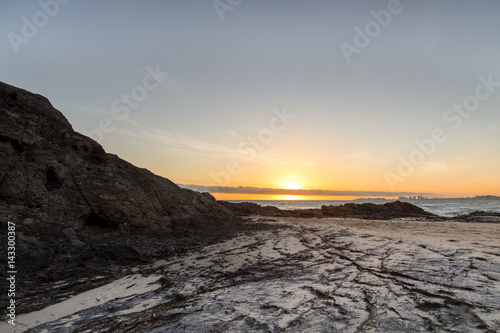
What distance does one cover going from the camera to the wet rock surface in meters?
3.13

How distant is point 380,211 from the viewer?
22.8 metres

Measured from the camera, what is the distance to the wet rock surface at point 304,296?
3.13 metres

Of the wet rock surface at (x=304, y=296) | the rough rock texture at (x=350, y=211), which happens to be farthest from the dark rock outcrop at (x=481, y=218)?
the wet rock surface at (x=304, y=296)

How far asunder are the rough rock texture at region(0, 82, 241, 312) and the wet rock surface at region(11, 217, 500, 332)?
165 cm

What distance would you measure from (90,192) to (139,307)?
5617 millimetres

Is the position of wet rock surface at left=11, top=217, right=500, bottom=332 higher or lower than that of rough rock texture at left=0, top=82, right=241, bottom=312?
lower

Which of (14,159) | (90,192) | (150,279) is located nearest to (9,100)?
(14,159)

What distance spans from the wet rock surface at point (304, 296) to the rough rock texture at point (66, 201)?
5.43ft

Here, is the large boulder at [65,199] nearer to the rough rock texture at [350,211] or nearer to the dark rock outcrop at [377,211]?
the rough rock texture at [350,211]

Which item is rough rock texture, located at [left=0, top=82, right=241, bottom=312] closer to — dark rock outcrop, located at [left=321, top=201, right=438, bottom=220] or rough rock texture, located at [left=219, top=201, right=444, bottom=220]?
rough rock texture, located at [left=219, top=201, right=444, bottom=220]

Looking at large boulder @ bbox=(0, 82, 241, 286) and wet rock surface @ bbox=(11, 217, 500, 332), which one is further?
large boulder @ bbox=(0, 82, 241, 286)

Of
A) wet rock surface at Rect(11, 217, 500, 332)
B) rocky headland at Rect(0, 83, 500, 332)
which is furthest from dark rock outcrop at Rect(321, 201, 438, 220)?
wet rock surface at Rect(11, 217, 500, 332)

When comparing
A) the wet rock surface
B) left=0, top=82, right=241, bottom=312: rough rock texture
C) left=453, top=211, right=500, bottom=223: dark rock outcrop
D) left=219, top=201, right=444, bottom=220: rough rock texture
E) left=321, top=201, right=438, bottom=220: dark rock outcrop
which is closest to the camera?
the wet rock surface

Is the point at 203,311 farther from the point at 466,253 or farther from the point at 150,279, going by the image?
the point at 466,253
